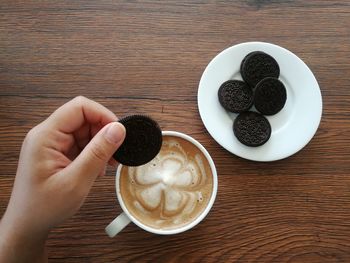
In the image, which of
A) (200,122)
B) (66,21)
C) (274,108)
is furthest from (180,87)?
(66,21)

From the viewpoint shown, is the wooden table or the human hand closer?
the human hand

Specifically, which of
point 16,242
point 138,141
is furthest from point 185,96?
point 16,242

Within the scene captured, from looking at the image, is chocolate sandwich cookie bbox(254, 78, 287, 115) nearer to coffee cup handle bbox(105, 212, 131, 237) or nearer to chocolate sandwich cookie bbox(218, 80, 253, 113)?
chocolate sandwich cookie bbox(218, 80, 253, 113)

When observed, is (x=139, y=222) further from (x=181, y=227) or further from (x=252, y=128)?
(x=252, y=128)

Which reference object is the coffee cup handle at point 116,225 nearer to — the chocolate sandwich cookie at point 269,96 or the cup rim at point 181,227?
the cup rim at point 181,227

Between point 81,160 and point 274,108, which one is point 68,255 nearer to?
point 81,160

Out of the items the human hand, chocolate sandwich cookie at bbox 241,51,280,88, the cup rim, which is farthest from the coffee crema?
chocolate sandwich cookie at bbox 241,51,280,88

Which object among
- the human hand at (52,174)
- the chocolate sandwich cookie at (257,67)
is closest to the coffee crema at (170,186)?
the human hand at (52,174)
